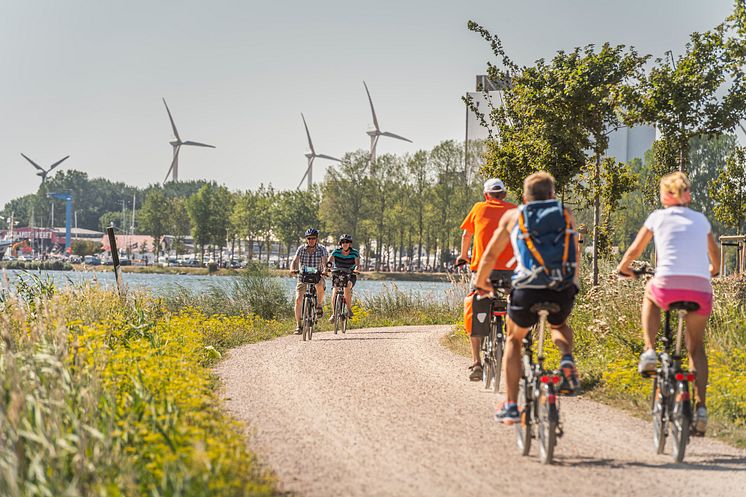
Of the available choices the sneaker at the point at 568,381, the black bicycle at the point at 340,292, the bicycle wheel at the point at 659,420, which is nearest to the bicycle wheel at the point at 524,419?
the sneaker at the point at 568,381

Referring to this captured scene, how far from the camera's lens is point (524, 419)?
6551 millimetres

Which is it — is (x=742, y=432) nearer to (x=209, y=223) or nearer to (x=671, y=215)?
(x=671, y=215)

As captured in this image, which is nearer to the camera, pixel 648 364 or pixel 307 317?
pixel 648 364

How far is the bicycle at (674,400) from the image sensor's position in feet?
21.4

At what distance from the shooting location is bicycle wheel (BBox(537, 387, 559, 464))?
620 cm

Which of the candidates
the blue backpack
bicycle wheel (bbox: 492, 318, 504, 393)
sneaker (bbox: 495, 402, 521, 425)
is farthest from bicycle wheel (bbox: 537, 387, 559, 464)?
bicycle wheel (bbox: 492, 318, 504, 393)

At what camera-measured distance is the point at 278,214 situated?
94188mm

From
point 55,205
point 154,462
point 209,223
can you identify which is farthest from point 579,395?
point 55,205

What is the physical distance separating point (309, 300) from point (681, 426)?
1092 centimetres

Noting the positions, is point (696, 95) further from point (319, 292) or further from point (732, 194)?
point (732, 194)

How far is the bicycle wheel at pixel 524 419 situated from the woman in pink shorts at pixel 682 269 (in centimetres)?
94

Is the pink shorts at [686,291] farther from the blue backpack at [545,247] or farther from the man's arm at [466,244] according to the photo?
the man's arm at [466,244]

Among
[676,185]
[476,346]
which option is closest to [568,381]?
[676,185]

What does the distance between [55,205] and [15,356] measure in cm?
20167
